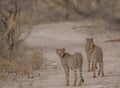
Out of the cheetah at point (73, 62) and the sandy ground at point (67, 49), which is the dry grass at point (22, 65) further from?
the cheetah at point (73, 62)

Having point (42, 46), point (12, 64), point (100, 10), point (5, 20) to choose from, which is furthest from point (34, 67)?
point (100, 10)

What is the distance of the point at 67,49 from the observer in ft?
76.0

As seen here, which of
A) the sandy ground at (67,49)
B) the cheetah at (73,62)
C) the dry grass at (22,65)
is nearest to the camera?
the cheetah at (73,62)

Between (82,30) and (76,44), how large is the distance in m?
5.12

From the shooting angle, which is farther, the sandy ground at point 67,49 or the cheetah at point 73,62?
the sandy ground at point 67,49

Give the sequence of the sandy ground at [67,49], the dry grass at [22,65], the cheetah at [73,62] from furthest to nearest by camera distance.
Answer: the dry grass at [22,65], the sandy ground at [67,49], the cheetah at [73,62]

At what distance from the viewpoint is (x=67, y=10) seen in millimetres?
38500

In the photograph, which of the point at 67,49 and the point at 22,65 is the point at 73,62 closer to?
Answer: the point at 22,65

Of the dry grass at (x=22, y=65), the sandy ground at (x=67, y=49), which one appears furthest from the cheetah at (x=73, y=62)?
the dry grass at (x=22, y=65)

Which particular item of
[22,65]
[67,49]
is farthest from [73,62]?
[67,49]

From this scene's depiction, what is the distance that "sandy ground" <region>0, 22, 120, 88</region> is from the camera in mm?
15062

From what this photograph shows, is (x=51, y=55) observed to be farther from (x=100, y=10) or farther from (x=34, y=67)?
(x=100, y=10)

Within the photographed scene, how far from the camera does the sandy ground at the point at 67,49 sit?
15062mm

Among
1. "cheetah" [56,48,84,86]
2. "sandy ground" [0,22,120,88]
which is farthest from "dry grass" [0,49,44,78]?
"cheetah" [56,48,84,86]
